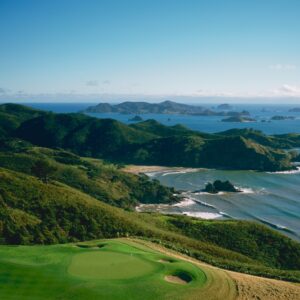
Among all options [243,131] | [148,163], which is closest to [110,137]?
[148,163]

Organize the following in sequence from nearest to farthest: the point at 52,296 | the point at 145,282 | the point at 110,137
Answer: the point at 52,296 → the point at 145,282 → the point at 110,137

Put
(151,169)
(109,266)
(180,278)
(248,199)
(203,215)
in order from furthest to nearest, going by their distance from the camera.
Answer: (151,169), (248,199), (203,215), (109,266), (180,278)

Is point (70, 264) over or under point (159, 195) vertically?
over

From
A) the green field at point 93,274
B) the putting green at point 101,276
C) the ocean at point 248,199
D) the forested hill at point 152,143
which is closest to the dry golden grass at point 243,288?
the putting green at point 101,276

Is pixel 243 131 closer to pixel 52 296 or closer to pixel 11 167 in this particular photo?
pixel 11 167

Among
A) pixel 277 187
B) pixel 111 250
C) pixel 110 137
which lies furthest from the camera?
pixel 110 137

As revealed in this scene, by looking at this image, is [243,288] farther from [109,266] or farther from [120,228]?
[120,228]

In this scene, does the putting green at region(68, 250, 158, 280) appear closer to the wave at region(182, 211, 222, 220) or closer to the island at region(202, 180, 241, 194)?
the wave at region(182, 211, 222, 220)

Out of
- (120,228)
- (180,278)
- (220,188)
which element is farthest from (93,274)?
(220,188)
